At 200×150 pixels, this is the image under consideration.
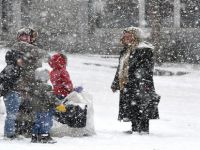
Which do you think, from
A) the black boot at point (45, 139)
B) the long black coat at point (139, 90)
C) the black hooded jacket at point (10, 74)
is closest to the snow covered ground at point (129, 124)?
the black boot at point (45, 139)

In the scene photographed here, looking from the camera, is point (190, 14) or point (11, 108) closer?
point (11, 108)

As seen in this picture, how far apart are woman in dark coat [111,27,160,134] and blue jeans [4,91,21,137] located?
6.01 ft

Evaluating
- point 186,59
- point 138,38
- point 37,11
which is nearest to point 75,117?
point 138,38

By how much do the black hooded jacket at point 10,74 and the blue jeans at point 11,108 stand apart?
0.08 m

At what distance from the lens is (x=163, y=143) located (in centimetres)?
797

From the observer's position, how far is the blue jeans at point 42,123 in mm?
7780

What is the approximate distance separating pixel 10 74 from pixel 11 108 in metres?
0.43

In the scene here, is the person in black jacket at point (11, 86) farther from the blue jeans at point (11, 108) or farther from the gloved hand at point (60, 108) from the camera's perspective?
the gloved hand at point (60, 108)

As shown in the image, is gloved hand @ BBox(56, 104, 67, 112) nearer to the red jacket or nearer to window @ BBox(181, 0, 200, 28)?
the red jacket

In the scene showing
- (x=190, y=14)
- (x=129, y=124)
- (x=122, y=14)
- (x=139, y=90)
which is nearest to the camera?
(x=139, y=90)

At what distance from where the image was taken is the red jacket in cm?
861

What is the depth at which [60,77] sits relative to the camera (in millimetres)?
8602

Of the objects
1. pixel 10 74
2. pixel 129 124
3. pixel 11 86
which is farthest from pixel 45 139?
pixel 129 124

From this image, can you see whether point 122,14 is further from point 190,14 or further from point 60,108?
point 60,108
